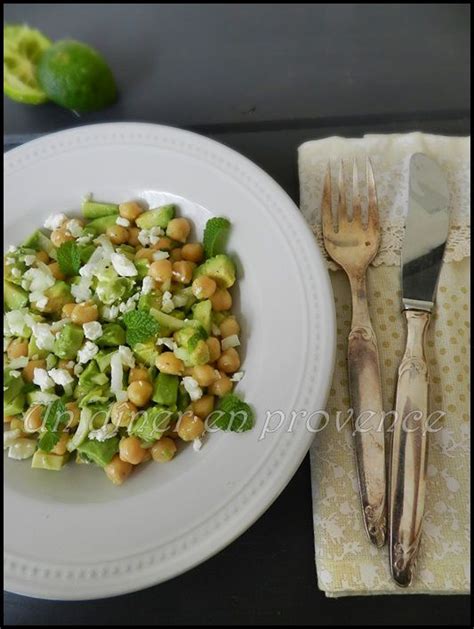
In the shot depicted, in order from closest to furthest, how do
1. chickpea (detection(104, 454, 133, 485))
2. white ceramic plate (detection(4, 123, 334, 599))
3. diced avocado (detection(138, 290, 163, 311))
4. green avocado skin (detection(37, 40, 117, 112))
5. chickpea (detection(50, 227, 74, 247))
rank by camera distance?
white ceramic plate (detection(4, 123, 334, 599)) → chickpea (detection(104, 454, 133, 485)) → diced avocado (detection(138, 290, 163, 311)) → chickpea (detection(50, 227, 74, 247)) → green avocado skin (detection(37, 40, 117, 112))

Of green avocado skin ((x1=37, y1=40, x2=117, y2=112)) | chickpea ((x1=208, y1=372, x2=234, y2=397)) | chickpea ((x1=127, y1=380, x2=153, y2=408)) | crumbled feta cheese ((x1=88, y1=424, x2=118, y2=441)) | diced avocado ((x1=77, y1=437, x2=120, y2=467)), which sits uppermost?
green avocado skin ((x1=37, y1=40, x2=117, y2=112))

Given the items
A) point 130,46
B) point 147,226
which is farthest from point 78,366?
point 130,46

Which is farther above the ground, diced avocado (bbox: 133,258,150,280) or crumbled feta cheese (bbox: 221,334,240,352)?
diced avocado (bbox: 133,258,150,280)

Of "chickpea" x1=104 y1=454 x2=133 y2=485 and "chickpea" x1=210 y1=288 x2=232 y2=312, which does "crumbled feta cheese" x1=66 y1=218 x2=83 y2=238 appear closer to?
"chickpea" x1=210 y1=288 x2=232 y2=312

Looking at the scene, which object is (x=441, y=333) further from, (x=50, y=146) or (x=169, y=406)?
(x=50, y=146)

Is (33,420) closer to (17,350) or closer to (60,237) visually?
(17,350)

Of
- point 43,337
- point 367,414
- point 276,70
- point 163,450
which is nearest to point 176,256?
point 43,337

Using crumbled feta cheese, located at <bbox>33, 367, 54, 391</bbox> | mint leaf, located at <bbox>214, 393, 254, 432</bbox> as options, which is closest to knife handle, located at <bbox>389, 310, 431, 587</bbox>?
mint leaf, located at <bbox>214, 393, 254, 432</bbox>

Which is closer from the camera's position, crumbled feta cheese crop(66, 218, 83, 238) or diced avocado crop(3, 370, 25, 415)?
diced avocado crop(3, 370, 25, 415)
